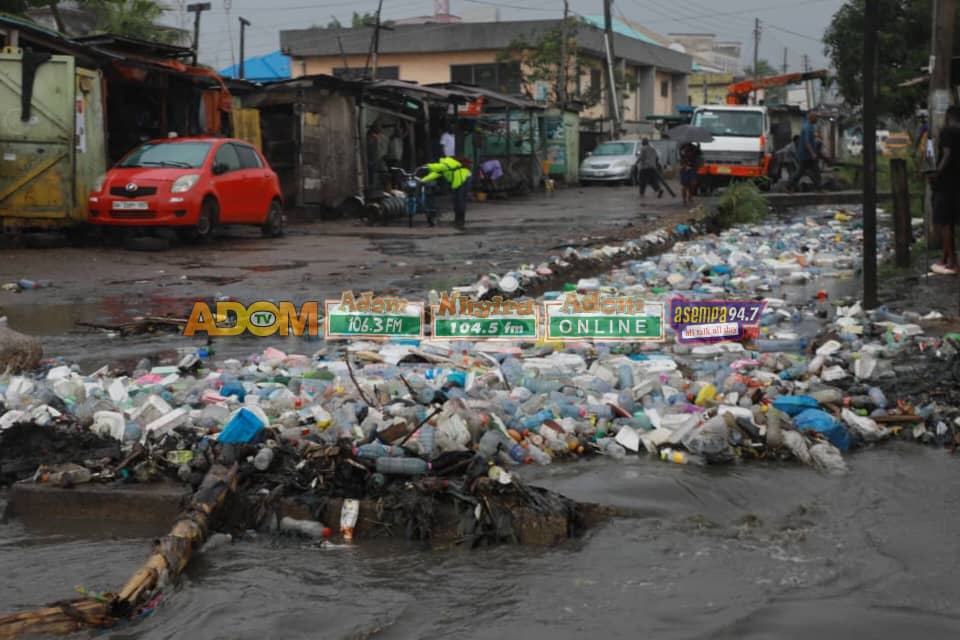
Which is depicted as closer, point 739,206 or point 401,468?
point 401,468

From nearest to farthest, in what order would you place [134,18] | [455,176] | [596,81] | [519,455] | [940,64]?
[519,455] → [940,64] → [455,176] → [134,18] → [596,81]

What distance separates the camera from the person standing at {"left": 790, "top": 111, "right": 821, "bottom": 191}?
2580 cm

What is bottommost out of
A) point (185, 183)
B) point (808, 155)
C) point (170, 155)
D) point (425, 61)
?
point (185, 183)

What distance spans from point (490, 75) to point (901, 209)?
36969 millimetres

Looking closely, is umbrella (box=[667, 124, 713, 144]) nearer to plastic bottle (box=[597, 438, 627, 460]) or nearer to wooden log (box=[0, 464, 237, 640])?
plastic bottle (box=[597, 438, 627, 460])

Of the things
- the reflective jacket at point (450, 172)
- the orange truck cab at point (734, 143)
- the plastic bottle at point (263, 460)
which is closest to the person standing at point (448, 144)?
the orange truck cab at point (734, 143)

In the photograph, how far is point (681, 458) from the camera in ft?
17.1

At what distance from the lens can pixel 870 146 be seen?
328 inches

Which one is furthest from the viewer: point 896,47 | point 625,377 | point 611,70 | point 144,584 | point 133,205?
point 611,70

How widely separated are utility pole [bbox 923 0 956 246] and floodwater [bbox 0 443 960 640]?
812cm

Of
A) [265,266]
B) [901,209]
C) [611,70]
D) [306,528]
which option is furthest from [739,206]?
[611,70]

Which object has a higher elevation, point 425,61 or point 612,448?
point 425,61

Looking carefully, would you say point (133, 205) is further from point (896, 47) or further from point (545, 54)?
point (545, 54)

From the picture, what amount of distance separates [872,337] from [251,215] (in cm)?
1094
